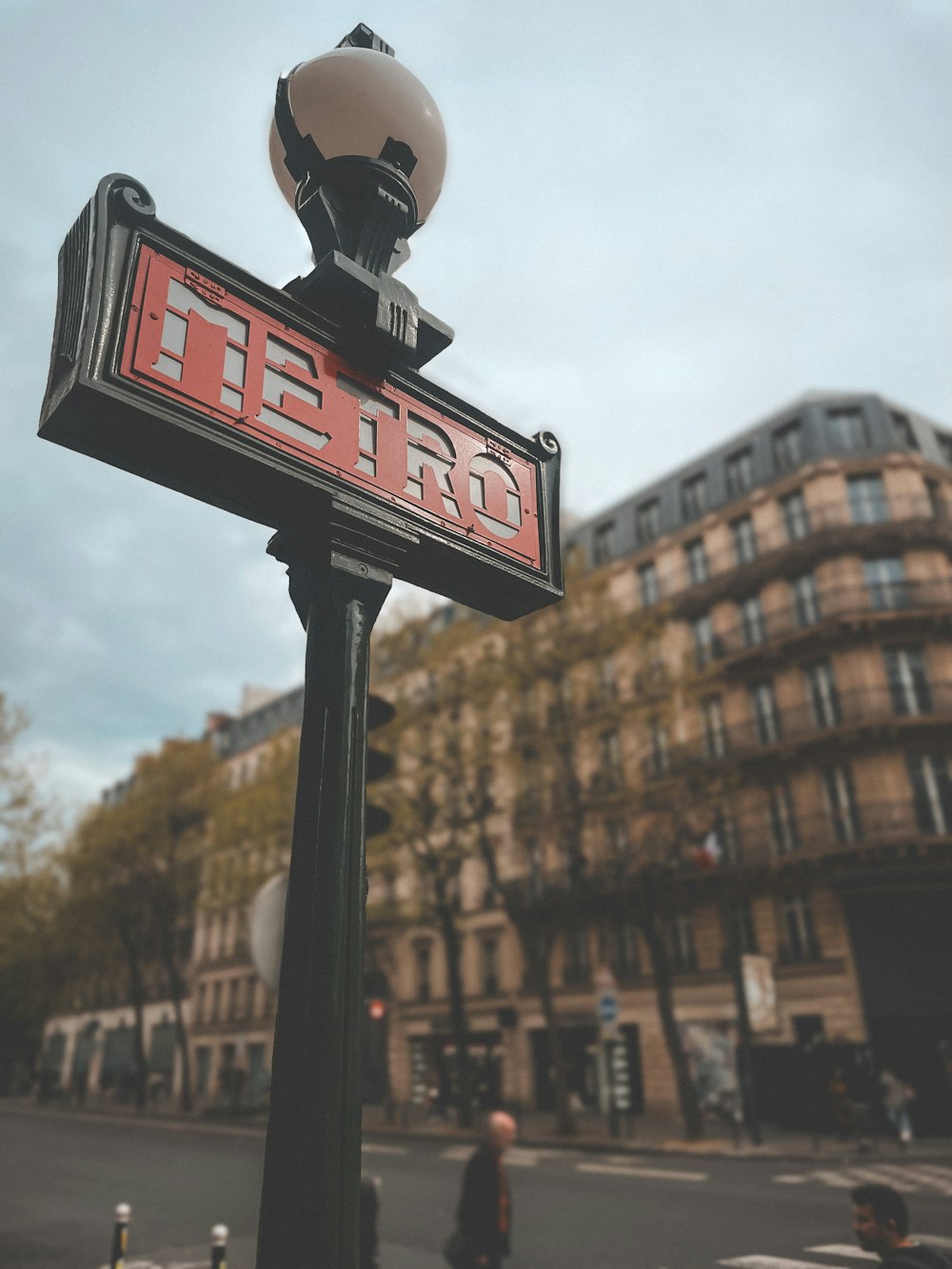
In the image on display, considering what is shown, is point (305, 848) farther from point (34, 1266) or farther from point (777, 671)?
point (777, 671)

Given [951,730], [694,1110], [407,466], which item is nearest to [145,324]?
[407,466]

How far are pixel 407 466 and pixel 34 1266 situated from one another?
9.22 metres

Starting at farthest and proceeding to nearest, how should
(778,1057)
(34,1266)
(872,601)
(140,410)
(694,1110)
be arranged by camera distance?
(872,601) → (778,1057) → (694,1110) → (34,1266) → (140,410)

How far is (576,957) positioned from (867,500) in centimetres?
1730

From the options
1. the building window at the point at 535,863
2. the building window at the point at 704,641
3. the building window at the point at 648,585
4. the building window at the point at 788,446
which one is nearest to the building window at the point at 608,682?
the building window at the point at 648,585

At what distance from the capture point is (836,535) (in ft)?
86.0

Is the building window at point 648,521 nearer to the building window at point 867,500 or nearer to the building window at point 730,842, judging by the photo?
the building window at point 867,500

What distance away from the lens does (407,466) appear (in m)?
2.49

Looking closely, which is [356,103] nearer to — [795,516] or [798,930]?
[798,930]

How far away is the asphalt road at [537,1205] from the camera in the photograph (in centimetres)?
822

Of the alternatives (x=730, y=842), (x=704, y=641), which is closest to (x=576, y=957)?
(x=730, y=842)

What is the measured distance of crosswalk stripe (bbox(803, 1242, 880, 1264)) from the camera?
24.0 ft

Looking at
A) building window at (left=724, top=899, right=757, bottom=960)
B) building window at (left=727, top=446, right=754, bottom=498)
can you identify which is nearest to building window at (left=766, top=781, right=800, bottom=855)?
building window at (left=724, top=899, right=757, bottom=960)

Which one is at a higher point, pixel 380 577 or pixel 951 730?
pixel 951 730
